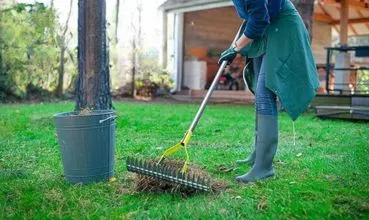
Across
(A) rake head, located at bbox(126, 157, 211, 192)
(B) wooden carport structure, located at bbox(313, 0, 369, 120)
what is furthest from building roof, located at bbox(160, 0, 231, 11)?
(A) rake head, located at bbox(126, 157, 211, 192)

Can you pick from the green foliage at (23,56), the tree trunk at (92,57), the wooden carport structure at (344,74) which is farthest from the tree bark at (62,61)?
the tree trunk at (92,57)

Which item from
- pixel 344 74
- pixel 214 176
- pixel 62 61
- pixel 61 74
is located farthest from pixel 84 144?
pixel 61 74

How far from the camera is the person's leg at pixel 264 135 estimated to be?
2.91 meters

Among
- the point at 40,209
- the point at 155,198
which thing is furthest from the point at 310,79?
the point at 40,209

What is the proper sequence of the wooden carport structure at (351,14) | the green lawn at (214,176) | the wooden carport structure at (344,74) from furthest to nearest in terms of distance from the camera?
the wooden carport structure at (351,14) < the wooden carport structure at (344,74) < the green lawn at (214,176)

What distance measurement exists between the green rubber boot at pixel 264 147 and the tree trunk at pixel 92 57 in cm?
305

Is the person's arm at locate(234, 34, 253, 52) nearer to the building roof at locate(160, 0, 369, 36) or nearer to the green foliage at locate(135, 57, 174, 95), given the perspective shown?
the building roof at locate(160, 0, 369, 36)

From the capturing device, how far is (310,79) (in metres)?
2.92

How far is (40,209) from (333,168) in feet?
6.70

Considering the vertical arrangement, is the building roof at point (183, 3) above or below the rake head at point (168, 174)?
above

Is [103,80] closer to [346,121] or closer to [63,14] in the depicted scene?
[346,121]

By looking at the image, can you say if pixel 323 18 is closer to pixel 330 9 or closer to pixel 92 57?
pixel 330 9

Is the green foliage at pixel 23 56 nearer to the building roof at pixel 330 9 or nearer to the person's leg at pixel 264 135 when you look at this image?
the building roof at pixel 330 9

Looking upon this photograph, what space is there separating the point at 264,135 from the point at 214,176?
1.56 feet
